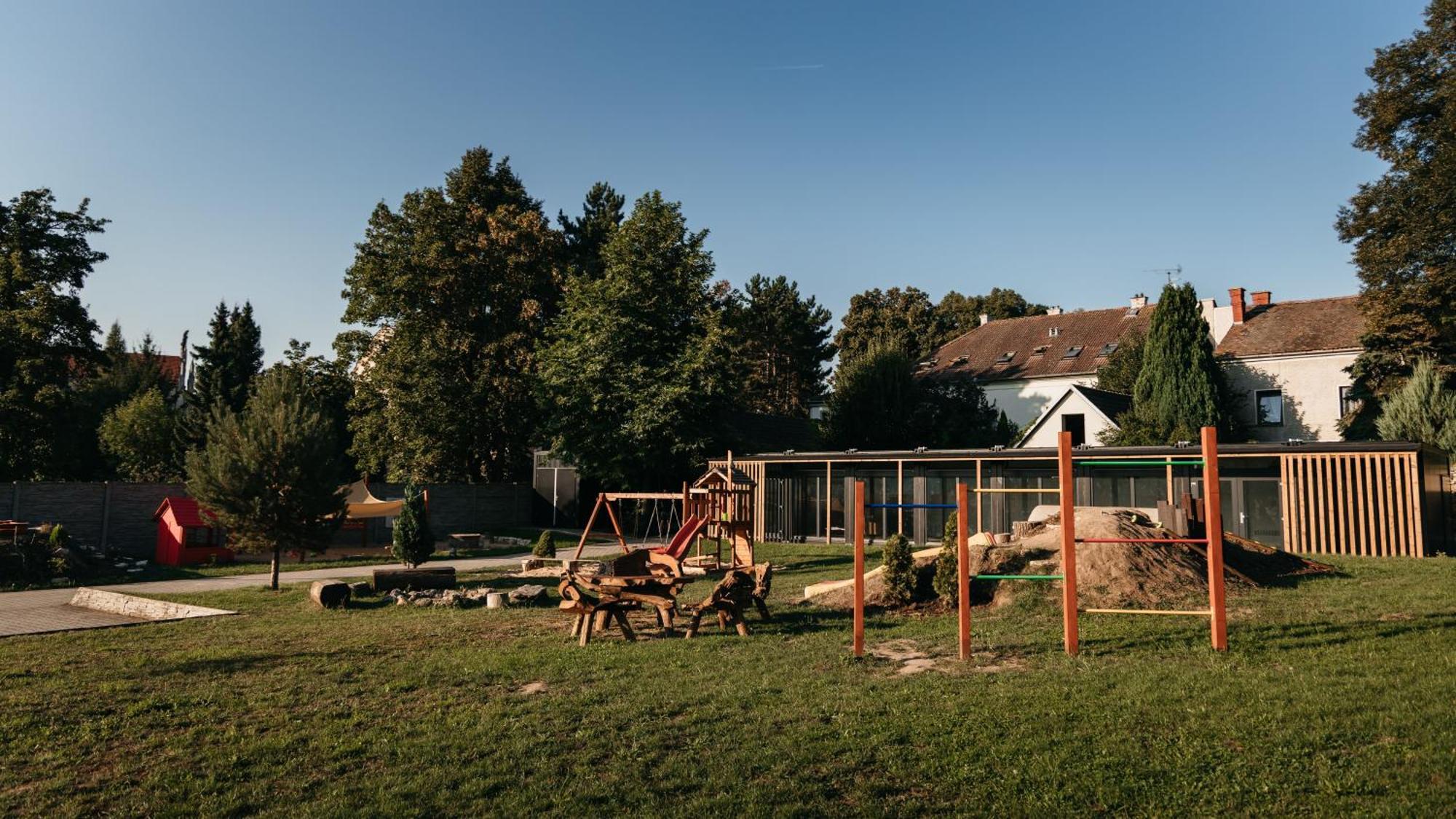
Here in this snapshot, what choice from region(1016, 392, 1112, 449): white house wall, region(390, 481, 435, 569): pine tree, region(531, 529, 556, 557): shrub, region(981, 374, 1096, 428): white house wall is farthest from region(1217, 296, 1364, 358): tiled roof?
region(390, 481, 435, 569): pine tree

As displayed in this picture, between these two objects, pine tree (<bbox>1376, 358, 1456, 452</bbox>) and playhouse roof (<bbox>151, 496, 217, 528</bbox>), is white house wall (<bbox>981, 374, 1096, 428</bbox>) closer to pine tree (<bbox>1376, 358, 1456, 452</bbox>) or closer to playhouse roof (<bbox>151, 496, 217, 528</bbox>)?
pine tree (<bbox>1376, 358, 1456, 452</bbox>)

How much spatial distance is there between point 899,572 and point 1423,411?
80.7 feet

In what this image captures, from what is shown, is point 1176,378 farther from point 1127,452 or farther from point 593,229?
point 593,229

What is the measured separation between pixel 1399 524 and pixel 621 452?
23.8 m

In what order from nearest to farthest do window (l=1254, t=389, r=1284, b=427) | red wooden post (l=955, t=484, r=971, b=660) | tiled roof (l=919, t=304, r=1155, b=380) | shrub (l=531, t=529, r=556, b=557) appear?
red wooden post (l=955, t=484, r=971, b=660) → shrub (l=531, t=529, r=556, b=557) → window (l=1254, t=389, r=1284, b=427) → tiled roof (l=919, t=304, r=1155, b=380)

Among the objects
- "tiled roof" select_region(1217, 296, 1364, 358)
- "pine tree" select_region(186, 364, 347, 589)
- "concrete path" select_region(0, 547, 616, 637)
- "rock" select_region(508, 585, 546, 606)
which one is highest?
"tiled roof" select_region(1217, 296, 1364, 358)

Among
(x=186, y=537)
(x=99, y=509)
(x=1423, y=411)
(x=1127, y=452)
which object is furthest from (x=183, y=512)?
(x=1423, y=411)

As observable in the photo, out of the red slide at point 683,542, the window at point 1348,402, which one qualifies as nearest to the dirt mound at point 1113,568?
the red slide at point 683,542

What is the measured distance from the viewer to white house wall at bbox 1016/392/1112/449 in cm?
3453

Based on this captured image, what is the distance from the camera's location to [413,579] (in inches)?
683

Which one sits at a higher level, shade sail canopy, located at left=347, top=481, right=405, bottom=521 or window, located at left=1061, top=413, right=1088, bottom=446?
window, located at left=1061, top=413, right=1088, bottom=446

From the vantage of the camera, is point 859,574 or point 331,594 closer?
point 859,574

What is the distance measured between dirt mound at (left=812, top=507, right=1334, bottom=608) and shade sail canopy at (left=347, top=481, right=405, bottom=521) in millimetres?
20493

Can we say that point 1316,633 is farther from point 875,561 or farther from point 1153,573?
point 875,561
